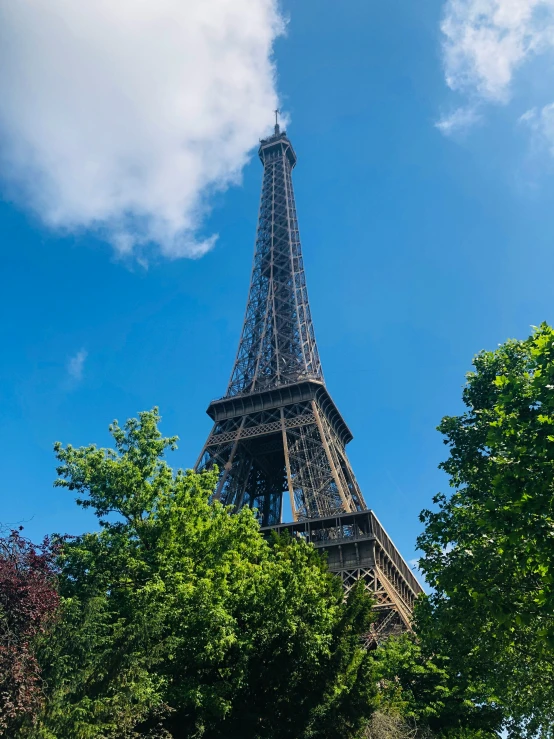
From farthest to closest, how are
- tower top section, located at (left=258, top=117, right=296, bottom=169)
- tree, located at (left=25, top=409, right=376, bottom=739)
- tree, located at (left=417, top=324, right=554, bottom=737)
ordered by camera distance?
1. tower top section, located at (left=258, top=117, right=296, bottom=169)
2. tree, located at (left=25, top=409, right=376, bottom=739)
3. tree, located at (left=417, top=324, right=554, bottom=737)

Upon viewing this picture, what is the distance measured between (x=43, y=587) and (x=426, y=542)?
1105 centimetres

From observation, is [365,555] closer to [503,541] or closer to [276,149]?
[503,541]

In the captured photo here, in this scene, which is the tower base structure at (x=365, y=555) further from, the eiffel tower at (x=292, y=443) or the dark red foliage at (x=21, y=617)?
the dark red foliage at (x=21, y=617)

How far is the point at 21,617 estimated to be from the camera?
12414mm

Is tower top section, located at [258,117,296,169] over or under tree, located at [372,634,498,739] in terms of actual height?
over

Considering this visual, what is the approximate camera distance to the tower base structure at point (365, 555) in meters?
33.9

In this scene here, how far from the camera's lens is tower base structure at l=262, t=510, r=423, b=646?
33.9 m

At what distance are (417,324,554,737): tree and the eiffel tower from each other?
40.2 ft

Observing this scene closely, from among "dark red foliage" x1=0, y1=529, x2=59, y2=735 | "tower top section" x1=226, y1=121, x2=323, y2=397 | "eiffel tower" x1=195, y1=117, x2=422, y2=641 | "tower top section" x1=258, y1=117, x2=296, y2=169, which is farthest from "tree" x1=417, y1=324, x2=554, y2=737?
"tower top section" x1=258, y1=117, x2=296, y2=169

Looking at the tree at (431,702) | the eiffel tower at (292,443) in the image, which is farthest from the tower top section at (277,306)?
the tree at (431,702)

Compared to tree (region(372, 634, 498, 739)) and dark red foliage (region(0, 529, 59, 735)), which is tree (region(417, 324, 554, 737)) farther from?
dark red foliage (region(0, 529, 59, 735))

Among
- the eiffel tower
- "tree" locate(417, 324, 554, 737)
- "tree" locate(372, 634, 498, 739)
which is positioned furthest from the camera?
the eiffel tower

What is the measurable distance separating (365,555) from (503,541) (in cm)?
2688

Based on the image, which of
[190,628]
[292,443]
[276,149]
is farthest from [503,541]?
[276,149]
